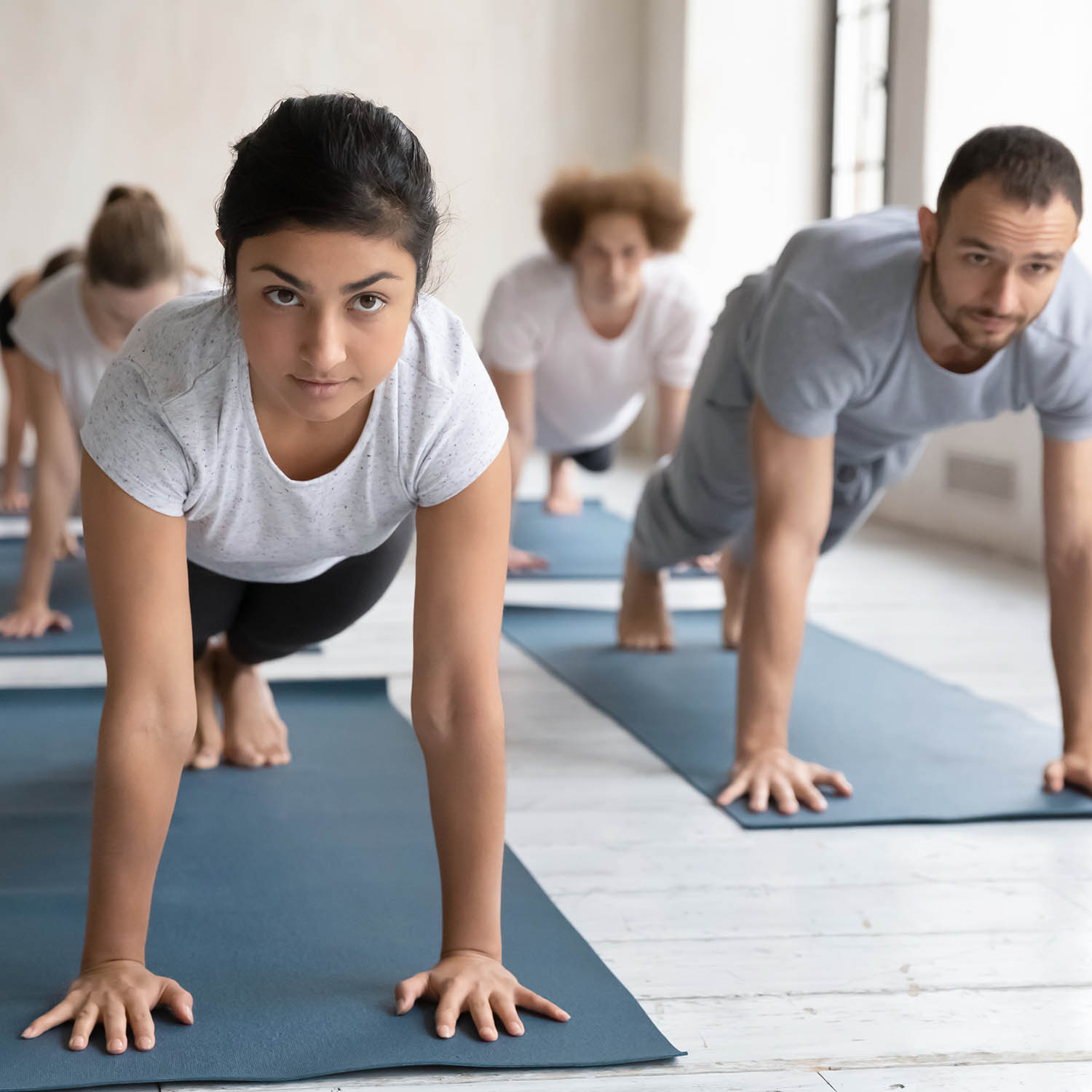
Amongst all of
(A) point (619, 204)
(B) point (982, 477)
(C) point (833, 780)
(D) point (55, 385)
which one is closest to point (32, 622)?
(D) point (55, 385)

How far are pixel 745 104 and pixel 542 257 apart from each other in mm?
2830

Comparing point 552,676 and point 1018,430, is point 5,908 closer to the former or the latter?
point 552,676

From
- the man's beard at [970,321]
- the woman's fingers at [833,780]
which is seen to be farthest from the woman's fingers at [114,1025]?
the man's beard at [970,321]

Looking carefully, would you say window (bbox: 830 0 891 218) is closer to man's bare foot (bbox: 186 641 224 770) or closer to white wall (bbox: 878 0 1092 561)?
white wall (bbox: 878 0 1092 561)

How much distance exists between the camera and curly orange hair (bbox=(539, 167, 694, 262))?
126 inches

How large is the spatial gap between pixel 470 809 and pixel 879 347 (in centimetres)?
93

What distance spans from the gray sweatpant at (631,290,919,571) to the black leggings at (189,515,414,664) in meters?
0.65

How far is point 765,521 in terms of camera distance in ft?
6.32

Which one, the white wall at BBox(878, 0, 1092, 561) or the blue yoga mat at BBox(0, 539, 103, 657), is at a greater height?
the white wall at BBox(878, 0, 1092, 561)

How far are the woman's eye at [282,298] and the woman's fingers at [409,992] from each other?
591mm

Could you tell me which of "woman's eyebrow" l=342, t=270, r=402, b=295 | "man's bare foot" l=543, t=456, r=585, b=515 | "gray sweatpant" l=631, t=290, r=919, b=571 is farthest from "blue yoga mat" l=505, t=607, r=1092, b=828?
"man's bare foot" l=543, t=456, r=585, b=515

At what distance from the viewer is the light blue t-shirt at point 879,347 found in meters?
1.85

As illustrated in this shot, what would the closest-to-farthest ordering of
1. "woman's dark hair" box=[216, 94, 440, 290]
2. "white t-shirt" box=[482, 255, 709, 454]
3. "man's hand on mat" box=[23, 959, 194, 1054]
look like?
"woman's dark hair" box=[216, 94, 440, 290] → "man's hand on mat" box=[23, 959, 194, 1054] → "white t-shirt" box=[482, 255, 709, 454]

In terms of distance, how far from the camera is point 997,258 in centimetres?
171
